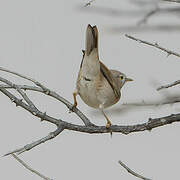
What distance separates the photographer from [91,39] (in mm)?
2650

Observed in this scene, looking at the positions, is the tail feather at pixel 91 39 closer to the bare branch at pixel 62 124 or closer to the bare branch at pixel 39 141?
the bare branch at pixel 62 124

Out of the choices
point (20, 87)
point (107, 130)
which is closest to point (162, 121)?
point (107, 130)

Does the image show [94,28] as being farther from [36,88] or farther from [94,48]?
[36,88]

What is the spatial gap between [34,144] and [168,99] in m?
0.73

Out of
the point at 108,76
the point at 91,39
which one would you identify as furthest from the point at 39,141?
the point at 108,76

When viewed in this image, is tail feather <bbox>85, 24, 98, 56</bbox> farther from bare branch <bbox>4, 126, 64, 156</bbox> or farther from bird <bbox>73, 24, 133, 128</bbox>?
bare branch <bbox>4, 126, 64, 156</bbox>

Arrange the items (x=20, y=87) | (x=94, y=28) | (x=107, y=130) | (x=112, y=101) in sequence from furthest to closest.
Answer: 1. (x=112, y=101)
2. (x=94, y=28)
3. (x=20, y=87)
4. (x=107, y=130)

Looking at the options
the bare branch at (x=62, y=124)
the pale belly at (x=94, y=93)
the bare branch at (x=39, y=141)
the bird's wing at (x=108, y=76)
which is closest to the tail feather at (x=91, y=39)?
the bird's wing at (x=108, y=76)

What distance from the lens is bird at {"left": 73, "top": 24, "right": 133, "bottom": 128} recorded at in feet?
8.86

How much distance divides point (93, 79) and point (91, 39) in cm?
36

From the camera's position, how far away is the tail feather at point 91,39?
256 centimetres

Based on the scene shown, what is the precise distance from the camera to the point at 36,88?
5.57 ft

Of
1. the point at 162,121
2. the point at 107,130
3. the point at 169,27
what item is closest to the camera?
the point at 169,27

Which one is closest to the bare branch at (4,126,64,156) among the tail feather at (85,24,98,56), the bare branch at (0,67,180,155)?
the bare branch at (0,67,180,155)
